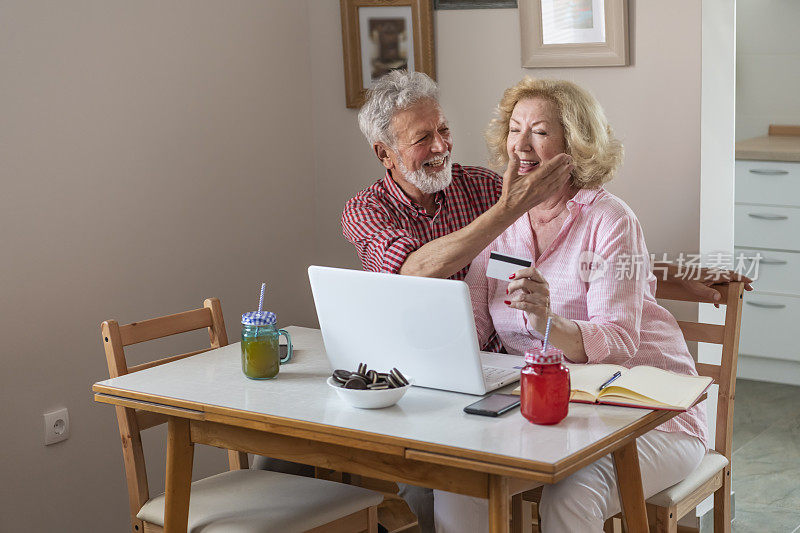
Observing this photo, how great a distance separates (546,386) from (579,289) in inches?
25.3

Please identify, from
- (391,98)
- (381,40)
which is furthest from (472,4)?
(391,98)

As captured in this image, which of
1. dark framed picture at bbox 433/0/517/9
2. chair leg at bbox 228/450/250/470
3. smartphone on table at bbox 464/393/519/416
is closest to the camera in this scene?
smartphone on table at bbox 464/393/519/416

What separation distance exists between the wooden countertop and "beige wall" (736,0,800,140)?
54 mm

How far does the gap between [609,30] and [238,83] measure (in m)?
1.18

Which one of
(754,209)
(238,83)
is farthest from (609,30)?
(754,209)

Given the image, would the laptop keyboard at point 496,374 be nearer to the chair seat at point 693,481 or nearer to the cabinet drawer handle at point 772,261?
the chair seat at point 693,481

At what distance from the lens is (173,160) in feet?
9.72

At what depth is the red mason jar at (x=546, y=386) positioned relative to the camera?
64.9 inches

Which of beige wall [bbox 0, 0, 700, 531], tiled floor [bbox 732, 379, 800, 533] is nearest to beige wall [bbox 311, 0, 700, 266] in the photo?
beige wall [bbox 0, 0, 700, 531]

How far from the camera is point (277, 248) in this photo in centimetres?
333

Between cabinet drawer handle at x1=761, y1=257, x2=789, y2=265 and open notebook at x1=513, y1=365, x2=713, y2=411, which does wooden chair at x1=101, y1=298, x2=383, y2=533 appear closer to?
open notebook at x1=513, y1=365, x2=713, y2=411

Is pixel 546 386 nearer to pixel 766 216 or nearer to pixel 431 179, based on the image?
pixel 431 179

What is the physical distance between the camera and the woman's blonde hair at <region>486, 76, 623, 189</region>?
2.32 meters

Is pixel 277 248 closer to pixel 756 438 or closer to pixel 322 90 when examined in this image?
pixel 322 90
